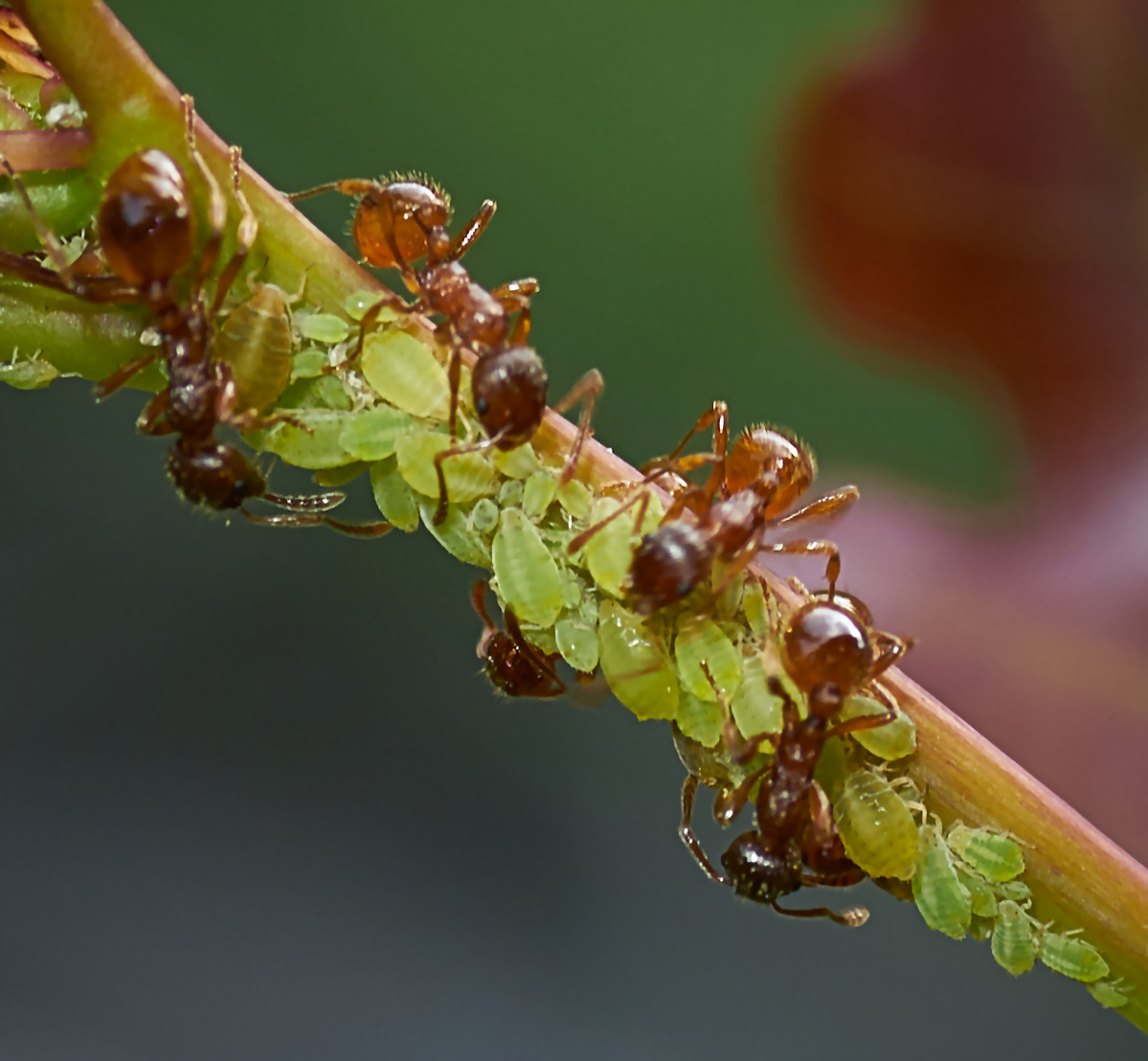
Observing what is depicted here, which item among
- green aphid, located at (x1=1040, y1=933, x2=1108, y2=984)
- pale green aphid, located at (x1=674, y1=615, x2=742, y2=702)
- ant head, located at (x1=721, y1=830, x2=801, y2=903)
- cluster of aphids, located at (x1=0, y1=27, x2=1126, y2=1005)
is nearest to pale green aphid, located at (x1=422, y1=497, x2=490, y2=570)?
cluster of aphids, located at (x1=0, y1=27, x2=1126, y2=1005)

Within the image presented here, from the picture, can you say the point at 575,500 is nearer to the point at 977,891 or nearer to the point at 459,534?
the point at 459,534

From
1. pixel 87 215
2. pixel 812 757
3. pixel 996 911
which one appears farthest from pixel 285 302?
pixel 996 911

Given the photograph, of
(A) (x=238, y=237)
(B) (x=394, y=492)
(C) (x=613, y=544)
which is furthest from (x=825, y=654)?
(A) (x=238, y=237)

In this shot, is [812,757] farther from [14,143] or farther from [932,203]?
[932,203]

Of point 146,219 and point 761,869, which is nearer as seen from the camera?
point 146,219

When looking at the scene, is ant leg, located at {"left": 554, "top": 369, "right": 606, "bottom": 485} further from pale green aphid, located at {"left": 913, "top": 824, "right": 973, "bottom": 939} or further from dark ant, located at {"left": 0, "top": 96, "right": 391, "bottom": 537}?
pale green aphid, located at {"left": 913, "top": 824, "right": 973, "bottom": 939}
